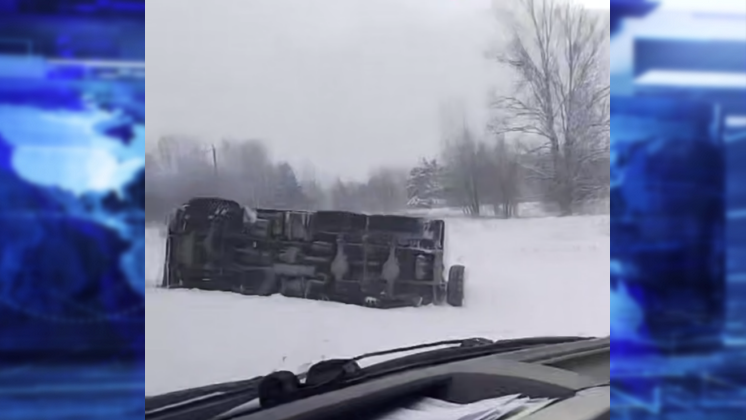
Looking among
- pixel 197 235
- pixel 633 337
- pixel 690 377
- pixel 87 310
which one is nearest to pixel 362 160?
pixel 197 235

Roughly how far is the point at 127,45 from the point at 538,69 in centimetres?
104

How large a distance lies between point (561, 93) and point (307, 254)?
2.65 feet

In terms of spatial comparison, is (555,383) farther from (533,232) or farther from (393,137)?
(393,137)

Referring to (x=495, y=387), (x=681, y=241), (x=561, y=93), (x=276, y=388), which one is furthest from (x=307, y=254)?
(x=681, y=241)

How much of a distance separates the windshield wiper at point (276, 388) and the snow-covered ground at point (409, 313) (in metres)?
0.02

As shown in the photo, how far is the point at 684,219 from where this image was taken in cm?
177

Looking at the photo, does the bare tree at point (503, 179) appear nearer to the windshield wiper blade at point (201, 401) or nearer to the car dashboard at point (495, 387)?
the car dashboard at point (495, 387)

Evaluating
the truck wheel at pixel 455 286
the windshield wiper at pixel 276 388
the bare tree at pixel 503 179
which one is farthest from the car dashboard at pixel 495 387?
the bare tree at pixel 503 179

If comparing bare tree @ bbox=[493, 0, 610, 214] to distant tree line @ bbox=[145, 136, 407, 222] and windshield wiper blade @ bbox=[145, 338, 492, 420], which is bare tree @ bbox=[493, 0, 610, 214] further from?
windshield wiper blade @ bbox=[145, 338, 492, 420]

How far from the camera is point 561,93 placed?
159 cm

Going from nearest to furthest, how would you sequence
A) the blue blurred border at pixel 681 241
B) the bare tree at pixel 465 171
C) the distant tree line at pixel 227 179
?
1. the distant tree line at pixel 227 179
2. the bare tree at pixel 465 171
3. the blue blurred border at pixel 681 241

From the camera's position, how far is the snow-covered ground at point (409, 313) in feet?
4.58

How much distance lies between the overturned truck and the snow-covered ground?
3 cm

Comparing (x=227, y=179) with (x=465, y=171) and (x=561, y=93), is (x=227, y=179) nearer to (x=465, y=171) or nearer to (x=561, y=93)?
(x=465, y=171)
